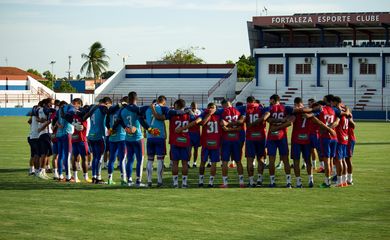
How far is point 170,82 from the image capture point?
8619 centimetres

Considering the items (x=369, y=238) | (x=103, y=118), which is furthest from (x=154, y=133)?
(x=369, y=238)

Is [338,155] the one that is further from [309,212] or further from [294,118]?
[309,212]

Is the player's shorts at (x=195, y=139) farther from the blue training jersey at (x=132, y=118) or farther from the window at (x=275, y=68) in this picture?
the window at (x=275, y=68)

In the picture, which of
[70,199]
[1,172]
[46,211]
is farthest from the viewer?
[1,172]

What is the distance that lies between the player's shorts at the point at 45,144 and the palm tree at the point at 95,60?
317 ft

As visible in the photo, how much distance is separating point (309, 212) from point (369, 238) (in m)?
2.45

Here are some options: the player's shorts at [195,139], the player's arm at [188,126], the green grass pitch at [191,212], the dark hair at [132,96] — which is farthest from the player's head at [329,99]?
the dark hair at [132,96]

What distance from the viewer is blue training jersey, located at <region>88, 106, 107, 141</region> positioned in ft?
60.5

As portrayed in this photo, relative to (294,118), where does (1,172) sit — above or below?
below

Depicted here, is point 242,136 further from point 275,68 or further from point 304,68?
point 275,68

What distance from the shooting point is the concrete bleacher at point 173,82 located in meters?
80.5

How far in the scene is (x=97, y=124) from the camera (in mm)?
18484

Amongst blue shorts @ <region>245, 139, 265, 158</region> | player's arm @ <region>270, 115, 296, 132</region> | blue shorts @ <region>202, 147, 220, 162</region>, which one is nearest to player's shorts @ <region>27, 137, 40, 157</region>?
blue shorts @ <region>202, 147, 220, 162</region>

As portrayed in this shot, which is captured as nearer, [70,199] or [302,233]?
[302,233]
